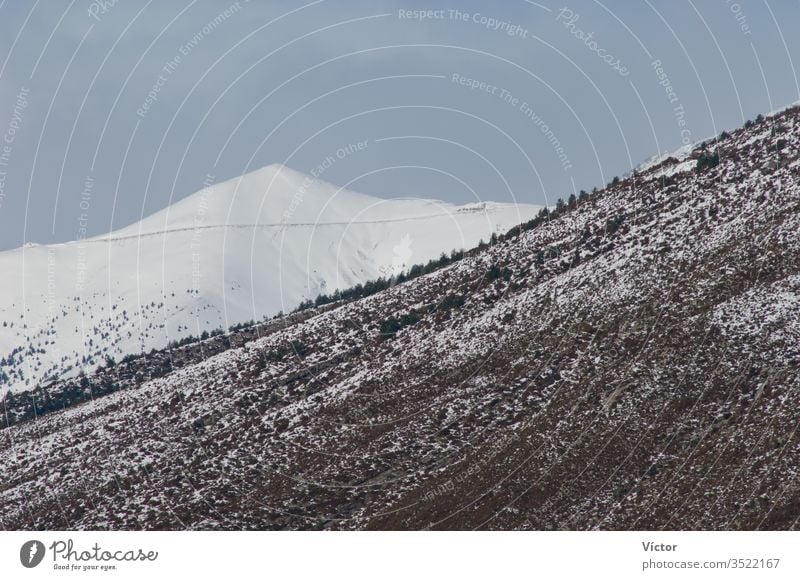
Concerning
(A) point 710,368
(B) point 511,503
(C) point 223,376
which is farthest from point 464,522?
(C) point 223,376

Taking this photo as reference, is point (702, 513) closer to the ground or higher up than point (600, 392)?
closer to the ground

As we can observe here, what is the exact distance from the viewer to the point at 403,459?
266 ft

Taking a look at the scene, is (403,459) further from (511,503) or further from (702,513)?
(702,513)

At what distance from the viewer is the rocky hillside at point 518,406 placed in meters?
73.9

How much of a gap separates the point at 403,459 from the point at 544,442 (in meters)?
9.80

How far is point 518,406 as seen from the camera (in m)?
85.1

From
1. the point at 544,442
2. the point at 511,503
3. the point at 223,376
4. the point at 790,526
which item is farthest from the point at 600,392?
the point at 223,376

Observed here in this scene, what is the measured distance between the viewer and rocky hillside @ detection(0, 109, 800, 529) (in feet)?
242

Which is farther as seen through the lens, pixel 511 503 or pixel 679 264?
pixel 679 264

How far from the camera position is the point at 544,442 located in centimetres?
8000

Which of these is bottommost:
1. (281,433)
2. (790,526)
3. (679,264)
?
(790,526)
